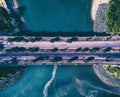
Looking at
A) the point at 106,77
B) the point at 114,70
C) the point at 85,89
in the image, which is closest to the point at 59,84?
the point at 85,89

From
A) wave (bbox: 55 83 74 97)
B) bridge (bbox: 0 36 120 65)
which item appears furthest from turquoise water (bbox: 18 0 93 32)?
wave (bbox: 55 83 74 97)

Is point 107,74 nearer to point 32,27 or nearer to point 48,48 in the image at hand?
point 48,48

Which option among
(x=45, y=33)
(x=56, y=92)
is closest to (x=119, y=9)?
(x=45, y=33)

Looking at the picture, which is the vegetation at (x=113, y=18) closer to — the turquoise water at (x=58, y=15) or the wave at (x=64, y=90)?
the turquoise water at (x=58, y=15)

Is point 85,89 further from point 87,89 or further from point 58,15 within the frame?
point 58,15

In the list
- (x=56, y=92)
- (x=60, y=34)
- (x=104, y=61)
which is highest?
(x=60, y=34)

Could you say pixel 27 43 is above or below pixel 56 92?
above

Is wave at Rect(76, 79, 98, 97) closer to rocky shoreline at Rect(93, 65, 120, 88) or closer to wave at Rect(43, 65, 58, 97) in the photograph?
rocky shoreline at Rect(93, 65, 120, 88)
